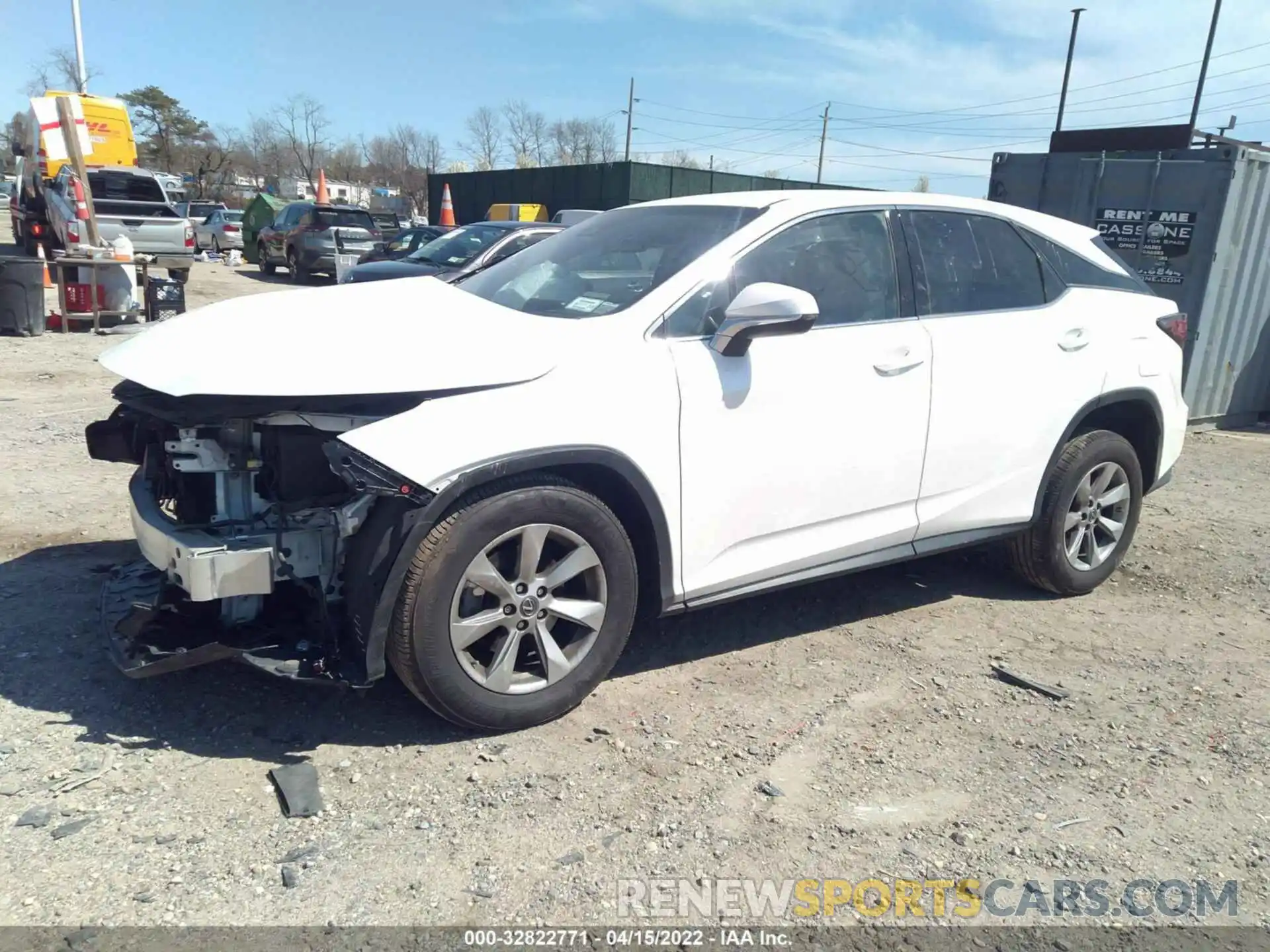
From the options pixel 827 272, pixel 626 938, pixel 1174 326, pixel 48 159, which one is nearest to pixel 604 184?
pixel 48 159

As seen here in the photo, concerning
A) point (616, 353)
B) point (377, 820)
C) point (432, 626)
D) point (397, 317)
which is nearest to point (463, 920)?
point (377, 820)

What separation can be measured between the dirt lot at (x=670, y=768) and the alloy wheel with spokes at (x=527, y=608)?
0.27 metres

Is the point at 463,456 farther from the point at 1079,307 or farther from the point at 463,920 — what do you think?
the point at 1079,307

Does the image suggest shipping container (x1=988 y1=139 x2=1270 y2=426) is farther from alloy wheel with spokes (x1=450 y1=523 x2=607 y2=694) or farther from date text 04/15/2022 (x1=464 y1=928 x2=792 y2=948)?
date text 04/15/2022 (x1=464 y1=928 x2=792 y2=948)

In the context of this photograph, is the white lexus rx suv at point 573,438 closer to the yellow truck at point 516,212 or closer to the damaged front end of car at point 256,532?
the damaged front end of car at point 256,532

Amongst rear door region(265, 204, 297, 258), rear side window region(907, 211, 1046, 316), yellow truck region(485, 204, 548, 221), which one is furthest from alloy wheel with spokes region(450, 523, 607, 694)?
yellow truck region(485, 204, 548, 221)

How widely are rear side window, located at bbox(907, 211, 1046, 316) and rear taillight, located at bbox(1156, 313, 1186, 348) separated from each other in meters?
0.83

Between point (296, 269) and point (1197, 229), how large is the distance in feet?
53.8

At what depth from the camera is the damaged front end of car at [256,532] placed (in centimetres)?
288

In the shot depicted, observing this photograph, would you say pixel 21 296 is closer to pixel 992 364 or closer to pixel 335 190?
pixel 992 364

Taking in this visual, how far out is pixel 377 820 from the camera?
2.80 m

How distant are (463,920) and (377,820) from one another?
52 centimetres

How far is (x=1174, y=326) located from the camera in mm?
4785

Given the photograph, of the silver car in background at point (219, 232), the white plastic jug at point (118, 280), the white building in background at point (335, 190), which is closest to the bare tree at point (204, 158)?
the white building in background at point (335, 190)
